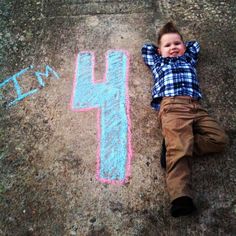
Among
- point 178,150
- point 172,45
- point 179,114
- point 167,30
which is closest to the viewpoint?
point 178,150

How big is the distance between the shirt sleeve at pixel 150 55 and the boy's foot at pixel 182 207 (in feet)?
4.44

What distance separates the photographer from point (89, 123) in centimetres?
270

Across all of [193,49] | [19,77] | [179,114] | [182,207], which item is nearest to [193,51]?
[193,49]

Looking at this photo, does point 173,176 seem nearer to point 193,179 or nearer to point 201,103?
point 193,179

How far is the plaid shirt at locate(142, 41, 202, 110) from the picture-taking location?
8.74ft

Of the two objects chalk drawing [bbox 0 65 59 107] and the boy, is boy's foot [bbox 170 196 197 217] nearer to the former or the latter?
the boy

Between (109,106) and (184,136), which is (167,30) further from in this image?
(184,136)

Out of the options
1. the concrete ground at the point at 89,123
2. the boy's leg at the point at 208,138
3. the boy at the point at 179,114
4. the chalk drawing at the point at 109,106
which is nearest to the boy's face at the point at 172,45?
the boy at the point at 179,114

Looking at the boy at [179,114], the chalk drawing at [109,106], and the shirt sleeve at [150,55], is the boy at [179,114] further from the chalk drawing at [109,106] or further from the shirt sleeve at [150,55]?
the chalk drawing at [109,106]

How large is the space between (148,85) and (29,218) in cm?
153

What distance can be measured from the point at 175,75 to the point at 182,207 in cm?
115

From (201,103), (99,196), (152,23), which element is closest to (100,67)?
(152,23)

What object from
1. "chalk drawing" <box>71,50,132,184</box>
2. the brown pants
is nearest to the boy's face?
"chalk drawing" <box>71,50,132,184</box>

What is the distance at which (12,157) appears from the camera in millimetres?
2539
